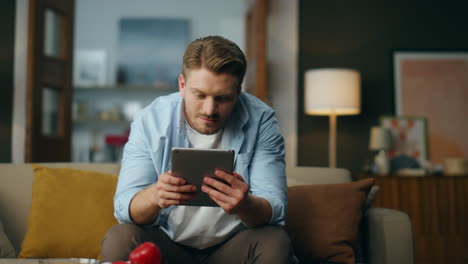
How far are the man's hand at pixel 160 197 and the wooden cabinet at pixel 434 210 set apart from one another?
2.36 metres

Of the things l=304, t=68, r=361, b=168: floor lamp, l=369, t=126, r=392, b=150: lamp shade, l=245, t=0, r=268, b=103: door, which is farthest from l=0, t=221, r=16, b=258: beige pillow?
l=369, t=126, r=392, b=150: lamp shade

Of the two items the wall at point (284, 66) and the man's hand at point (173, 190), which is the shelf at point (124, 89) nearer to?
the wall at point (284, 66)

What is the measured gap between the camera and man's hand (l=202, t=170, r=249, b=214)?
1.35m

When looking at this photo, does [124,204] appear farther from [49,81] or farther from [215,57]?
[49,81]

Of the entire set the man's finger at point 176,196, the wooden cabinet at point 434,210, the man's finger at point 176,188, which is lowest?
the wooden cabinet at point 434,210

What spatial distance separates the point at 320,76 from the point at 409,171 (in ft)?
3.27

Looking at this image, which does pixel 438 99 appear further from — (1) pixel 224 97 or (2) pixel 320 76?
(1) pixel 224 97

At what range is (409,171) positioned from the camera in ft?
11.9

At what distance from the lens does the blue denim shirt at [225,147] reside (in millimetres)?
1627

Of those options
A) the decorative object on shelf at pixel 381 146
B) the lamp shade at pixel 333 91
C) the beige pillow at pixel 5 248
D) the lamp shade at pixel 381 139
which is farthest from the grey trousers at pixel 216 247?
the lamp shade at pixel 381 139

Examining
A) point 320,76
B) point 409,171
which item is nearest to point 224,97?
point 320,76

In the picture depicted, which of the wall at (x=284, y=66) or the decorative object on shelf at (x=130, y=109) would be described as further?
the decorative object on shelf at (x=130, y=109)

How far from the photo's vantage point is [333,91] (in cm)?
366

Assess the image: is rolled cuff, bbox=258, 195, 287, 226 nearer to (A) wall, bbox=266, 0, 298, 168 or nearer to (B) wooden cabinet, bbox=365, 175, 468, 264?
(B) wooden cabinet, bbox=365, 175, 468, 264
